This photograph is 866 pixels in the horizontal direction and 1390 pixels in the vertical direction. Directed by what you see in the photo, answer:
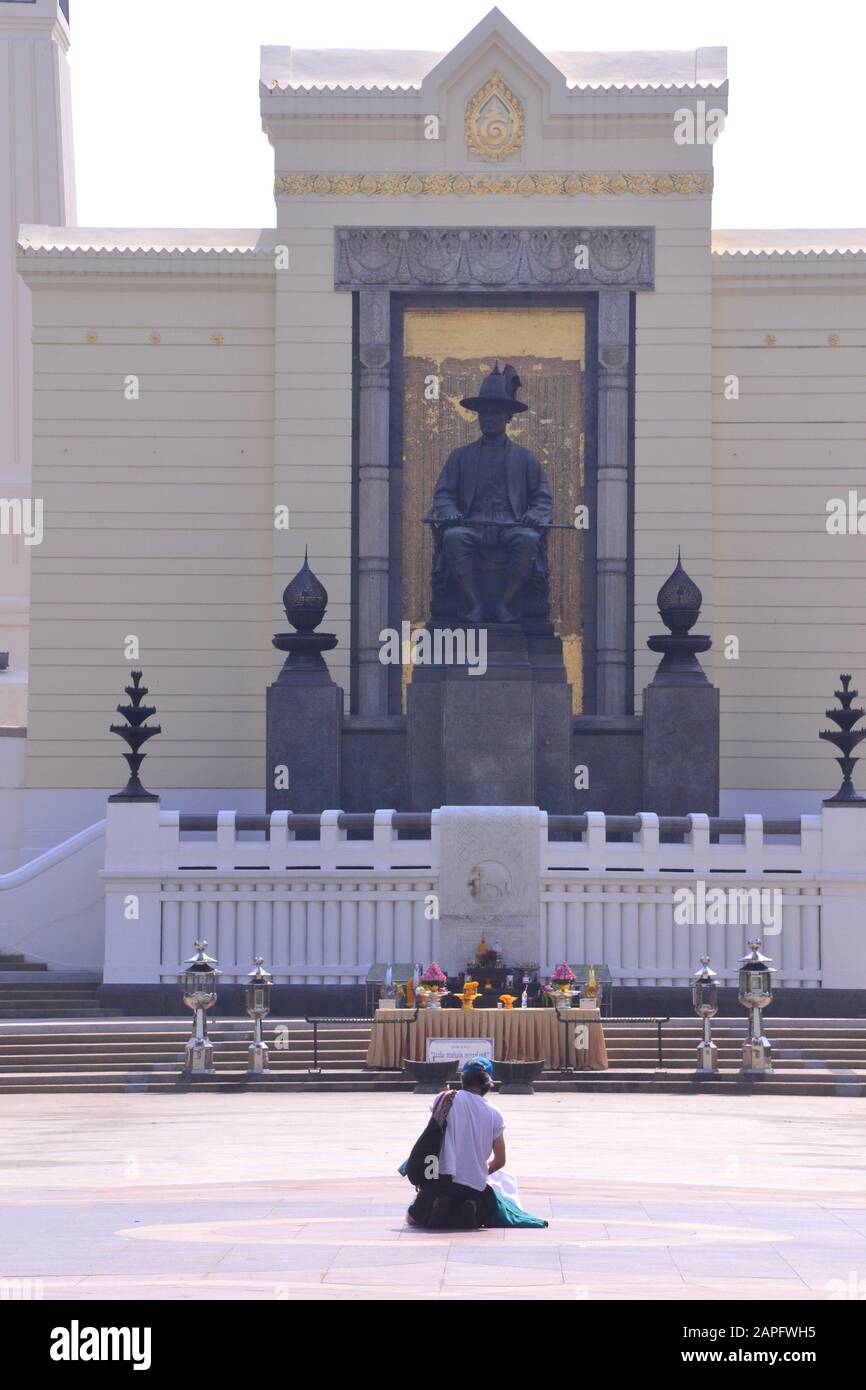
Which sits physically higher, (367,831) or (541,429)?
(541,429)

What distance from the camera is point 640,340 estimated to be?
37594 millimetres

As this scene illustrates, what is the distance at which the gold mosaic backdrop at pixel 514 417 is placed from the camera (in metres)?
37.7

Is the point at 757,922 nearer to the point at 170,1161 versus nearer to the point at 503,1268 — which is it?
the point at 170,1161

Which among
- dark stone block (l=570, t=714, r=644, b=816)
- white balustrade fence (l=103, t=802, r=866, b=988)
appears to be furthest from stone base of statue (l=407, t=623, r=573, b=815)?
white balustrade fence (l=103, t=802, r=866, b=988)

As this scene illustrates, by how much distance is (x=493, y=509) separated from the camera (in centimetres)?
3412

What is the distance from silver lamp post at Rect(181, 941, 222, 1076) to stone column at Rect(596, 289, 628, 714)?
42.1 feet

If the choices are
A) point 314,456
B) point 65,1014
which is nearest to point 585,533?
point 314,456

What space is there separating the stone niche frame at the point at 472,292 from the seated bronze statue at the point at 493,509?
2.93m

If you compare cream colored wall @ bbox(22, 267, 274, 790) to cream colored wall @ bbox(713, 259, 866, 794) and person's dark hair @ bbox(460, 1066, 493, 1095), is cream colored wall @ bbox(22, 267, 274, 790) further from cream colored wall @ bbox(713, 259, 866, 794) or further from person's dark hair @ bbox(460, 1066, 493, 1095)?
person's dark hair @ bbox(460, 1066, 493, 1095)

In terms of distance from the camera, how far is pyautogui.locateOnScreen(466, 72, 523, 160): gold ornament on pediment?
37.9m

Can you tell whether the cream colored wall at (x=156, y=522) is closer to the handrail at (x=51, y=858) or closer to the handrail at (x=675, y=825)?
the handrail at (x=51, y=858)

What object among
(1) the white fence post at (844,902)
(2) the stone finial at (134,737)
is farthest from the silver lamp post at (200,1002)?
(1) the white fence post at (844,902)

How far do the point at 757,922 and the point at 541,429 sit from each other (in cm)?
1079
